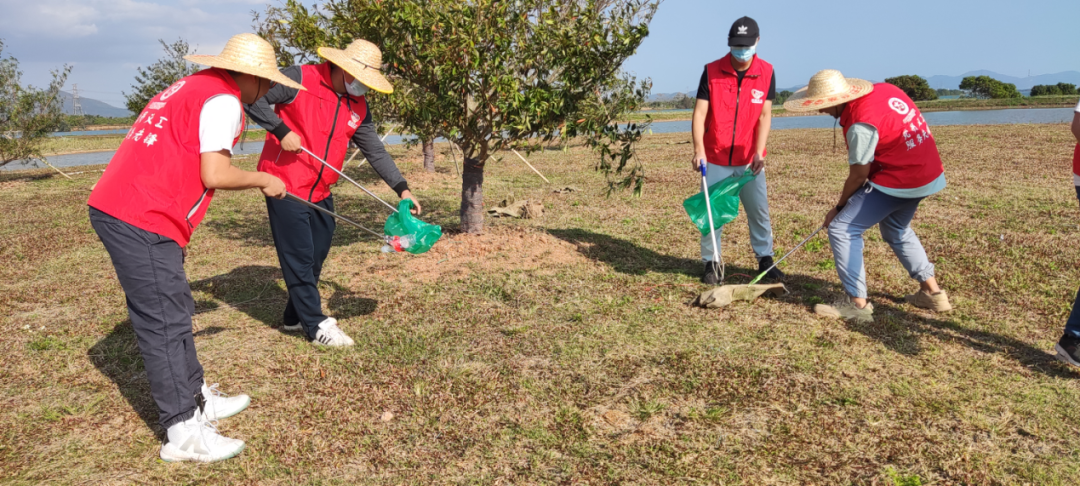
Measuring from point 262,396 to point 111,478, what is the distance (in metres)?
0.89

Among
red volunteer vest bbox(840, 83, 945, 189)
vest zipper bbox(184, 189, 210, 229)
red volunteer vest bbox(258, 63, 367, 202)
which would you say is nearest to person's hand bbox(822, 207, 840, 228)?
red volunteer vest bbox(840, 83, 945, 189)

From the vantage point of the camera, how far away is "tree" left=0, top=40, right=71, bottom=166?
16156 mm

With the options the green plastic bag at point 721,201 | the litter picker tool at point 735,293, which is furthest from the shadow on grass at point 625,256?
the litter picker tool at point 735,293

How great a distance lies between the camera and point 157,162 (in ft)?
9.10

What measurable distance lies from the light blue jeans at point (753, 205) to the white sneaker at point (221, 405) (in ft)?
12.7

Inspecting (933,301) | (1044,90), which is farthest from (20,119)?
(1044,90)

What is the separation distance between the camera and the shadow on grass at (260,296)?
5.20 meters

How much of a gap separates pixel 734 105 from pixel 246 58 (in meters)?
3.70

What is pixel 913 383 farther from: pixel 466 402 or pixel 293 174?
pixel 293 174

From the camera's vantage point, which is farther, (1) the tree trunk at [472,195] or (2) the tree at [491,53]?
(1) the tree trunk at [472,195]

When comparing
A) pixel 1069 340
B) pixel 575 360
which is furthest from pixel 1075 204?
pixel 575 360

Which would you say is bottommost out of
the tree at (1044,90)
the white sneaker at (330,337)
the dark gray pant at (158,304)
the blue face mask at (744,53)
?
the white sneaker at (330,337)

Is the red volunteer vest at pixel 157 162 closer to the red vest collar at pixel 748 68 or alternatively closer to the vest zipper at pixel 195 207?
the vest zipper at pixel 195 207

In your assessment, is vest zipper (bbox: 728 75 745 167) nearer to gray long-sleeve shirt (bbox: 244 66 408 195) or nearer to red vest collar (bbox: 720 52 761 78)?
red vest collar (bbox: 720 52 761 78)
